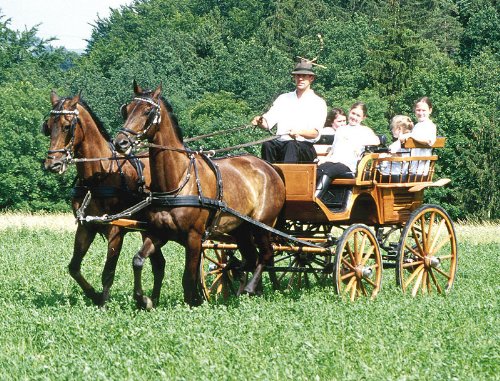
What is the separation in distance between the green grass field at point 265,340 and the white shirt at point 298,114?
181 centimetres

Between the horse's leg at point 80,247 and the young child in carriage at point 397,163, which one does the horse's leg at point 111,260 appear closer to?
the horse's leg at point 80,247

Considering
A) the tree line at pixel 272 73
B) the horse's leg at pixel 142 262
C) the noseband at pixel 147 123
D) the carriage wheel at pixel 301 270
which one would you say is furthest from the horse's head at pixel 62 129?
the tree line at pixel 272 73

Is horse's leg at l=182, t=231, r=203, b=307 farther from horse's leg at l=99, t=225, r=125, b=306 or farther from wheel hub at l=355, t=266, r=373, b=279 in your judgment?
wheel hub at l=355, t=266, r=373, b=279

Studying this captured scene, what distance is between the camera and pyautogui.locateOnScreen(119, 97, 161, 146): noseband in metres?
9.77

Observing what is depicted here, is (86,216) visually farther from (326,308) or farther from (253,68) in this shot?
(253,68)

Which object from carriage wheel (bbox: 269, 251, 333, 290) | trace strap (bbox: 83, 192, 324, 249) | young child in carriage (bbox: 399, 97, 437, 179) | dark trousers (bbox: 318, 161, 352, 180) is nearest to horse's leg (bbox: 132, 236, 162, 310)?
trace strap (bbox: 83, 192, 324, 249)

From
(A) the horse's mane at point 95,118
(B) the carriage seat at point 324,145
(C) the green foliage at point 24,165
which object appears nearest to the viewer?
(A) the horse's mane at point 95,118

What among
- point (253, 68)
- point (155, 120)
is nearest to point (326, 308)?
point (155, 120)

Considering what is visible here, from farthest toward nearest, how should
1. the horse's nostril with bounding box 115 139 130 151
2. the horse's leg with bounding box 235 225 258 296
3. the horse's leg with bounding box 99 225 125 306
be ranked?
the horse's leg with bounding box 235 225 258 296, the horse's leg with bounding box 99 225 125 306, the horse's nostril with bounding box 115 139 130 151

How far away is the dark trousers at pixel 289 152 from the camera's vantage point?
1167 cm

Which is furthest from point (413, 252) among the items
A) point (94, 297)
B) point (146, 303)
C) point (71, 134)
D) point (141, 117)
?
point (71, 134)

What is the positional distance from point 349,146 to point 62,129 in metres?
3.21

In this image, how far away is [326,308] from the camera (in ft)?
32.2

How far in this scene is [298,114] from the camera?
11.7 m
